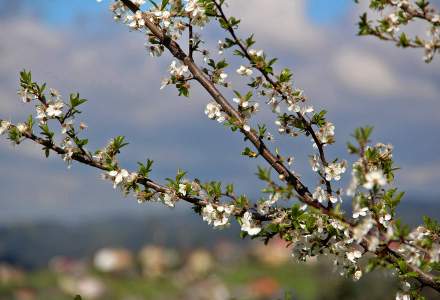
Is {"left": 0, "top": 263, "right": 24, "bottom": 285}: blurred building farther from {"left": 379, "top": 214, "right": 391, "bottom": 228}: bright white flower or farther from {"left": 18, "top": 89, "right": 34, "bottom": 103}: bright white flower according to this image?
{"left": 379, "top": 214, "right": 391, "bottom": 228}: bright white flower

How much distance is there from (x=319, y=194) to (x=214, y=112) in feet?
3.26

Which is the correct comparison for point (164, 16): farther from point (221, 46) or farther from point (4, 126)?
point (4, 126)

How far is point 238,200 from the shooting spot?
4828 millimetres

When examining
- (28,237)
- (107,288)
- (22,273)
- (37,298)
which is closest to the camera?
(37,298)

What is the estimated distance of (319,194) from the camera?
4922 mm

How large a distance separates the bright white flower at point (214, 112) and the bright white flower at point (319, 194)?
880 mm

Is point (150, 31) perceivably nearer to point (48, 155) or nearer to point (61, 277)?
point (48, 155)

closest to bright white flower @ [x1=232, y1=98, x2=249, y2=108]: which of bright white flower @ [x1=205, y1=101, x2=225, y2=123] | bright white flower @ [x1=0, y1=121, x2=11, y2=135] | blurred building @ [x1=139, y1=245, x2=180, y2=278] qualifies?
bright white flower @ [x1=205, y1=101, x2=225, y2=123]

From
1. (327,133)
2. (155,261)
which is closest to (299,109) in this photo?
(327,133)

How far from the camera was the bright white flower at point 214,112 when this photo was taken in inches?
197

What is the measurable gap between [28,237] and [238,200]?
6152 inches

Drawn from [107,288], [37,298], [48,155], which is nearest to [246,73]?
[48,155]

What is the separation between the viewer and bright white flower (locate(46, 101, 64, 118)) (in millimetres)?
5086

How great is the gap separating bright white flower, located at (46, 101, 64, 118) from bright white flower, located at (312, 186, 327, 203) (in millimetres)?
2033
